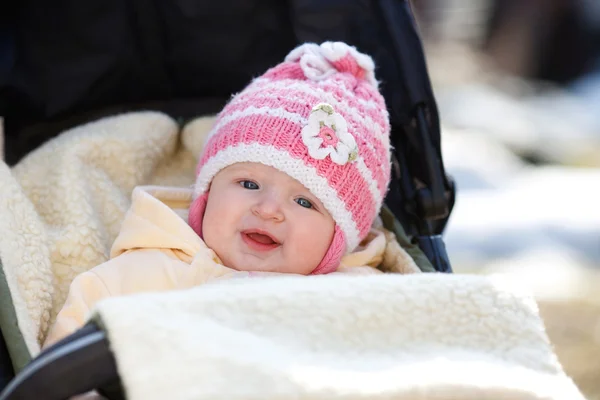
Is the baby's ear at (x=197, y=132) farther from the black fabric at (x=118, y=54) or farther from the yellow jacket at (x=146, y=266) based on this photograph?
the yellow jacket at (x=146, y=266)

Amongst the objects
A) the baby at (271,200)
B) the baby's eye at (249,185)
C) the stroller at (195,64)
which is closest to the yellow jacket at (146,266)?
the baby at (271,200)

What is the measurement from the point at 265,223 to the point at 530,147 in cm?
236

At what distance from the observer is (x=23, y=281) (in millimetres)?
1088

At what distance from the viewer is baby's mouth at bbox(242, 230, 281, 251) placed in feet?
3.79

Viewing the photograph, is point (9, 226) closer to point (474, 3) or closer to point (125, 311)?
point (125, 311)

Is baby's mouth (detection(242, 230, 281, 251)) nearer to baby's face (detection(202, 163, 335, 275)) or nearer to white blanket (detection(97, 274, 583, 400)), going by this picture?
baby's face (detection(202, 163, 335, 275))

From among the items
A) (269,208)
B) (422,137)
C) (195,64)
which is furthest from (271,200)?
(195,64)

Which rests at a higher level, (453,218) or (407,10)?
(407,10)

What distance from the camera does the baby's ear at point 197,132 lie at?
4.87 ft

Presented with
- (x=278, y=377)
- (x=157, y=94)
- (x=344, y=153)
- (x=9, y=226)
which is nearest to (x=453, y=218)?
(x=157, y=94)

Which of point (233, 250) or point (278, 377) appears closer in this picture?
point (278, 377)

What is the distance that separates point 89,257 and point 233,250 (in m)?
0.24

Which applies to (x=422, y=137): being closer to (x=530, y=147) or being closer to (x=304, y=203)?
(x=304, y=203)

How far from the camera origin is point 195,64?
1.51 m
